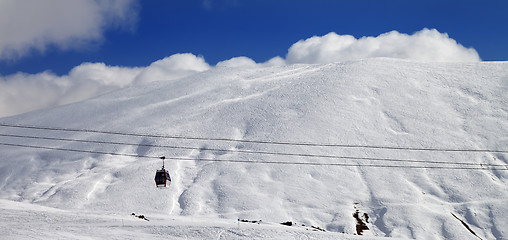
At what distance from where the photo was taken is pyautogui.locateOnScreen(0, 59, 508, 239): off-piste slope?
12200 cm

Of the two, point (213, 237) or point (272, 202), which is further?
point (272, 202)

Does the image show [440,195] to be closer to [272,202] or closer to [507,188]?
[507,188]

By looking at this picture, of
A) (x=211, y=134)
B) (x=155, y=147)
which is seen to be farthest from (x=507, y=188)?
(x=155, y=147)

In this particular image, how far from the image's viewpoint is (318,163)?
14888 centimetres

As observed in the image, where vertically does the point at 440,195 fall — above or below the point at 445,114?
below

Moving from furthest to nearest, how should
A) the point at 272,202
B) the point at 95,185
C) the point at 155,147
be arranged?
the point at 155,147
the point at 95,185
the point at 272,202

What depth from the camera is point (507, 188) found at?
132 metres

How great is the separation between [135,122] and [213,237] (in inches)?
5899

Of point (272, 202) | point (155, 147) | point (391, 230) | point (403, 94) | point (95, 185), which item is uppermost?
point (403, 94)

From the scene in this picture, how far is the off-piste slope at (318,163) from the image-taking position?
122000mm

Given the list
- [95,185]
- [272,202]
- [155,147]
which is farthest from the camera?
[155,147]

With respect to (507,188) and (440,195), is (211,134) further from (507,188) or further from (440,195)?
(507,188)

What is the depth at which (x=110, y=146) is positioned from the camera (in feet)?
574

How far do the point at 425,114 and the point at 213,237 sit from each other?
140m
